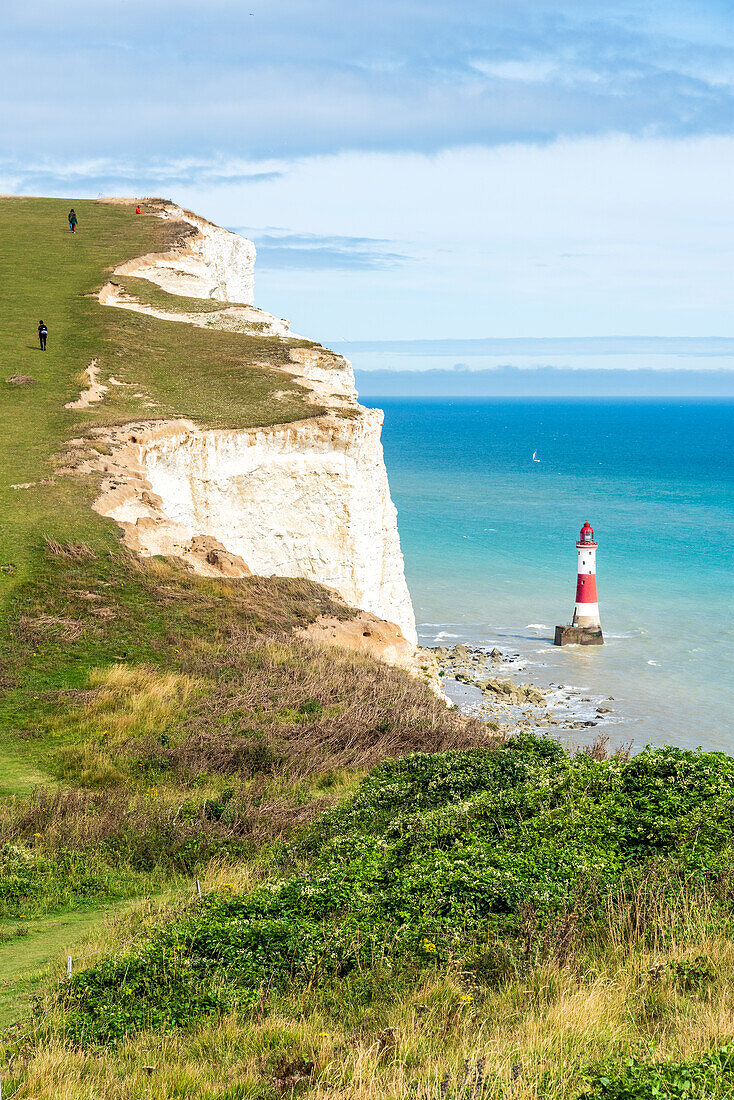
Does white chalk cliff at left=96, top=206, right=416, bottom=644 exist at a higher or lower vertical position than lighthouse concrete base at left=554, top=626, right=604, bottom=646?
higher

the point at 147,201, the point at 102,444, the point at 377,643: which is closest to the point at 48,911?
the point at 377,643

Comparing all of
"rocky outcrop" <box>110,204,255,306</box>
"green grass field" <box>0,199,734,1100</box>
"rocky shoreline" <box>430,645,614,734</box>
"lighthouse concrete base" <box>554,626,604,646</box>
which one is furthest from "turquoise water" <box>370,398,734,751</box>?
"rocky outcrop" <box>110,204,255,306</box>

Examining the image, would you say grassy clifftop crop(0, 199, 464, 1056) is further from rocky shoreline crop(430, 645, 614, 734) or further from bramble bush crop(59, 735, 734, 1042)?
rocky shoreline crop(430, 645, 614, 734)

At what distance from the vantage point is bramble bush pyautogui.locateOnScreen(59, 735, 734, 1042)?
7227mm

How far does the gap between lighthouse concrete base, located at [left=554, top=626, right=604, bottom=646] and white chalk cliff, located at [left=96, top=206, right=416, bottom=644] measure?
37.3ft

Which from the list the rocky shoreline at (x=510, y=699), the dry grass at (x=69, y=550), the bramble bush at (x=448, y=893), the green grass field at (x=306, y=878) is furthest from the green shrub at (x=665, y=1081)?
the rocky shoreline at (x=510, y=699)

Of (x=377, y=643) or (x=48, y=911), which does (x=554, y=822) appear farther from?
(x=377, y=643)

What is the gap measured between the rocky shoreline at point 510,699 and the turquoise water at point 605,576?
0.76 meters

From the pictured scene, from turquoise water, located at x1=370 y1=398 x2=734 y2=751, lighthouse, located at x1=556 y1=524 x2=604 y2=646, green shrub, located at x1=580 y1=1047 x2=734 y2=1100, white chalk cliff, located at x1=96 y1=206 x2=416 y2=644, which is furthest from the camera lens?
lighthouse, located at x1=556 y1=524 x2=604 y2=646

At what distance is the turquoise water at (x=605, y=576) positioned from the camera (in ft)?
115

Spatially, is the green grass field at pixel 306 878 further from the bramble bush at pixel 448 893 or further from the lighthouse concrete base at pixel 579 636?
the lighthouse concrete base at pixel 579 636

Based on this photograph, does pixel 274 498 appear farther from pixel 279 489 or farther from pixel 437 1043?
pixel 437 1043

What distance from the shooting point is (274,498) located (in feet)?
90.5

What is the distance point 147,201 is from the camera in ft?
217
